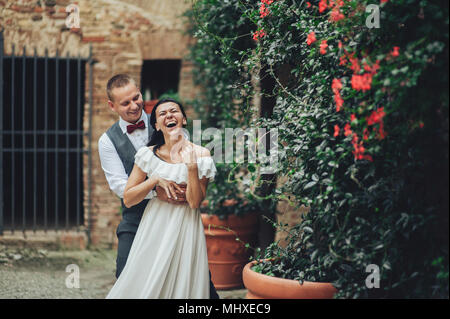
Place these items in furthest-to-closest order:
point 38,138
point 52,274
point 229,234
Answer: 1. point 38,138
2. point 52,274
3. point 229,234

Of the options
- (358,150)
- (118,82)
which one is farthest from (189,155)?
(358,150)

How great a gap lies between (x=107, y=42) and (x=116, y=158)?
4.29m

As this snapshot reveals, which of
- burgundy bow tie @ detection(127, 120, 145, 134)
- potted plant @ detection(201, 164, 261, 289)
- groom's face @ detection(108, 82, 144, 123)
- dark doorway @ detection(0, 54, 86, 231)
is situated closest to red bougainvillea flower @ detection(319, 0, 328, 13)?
groom's face @ detection(108, 82, 144, 123)

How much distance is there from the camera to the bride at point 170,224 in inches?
120

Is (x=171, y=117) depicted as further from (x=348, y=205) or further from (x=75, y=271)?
(x=75, y=271)

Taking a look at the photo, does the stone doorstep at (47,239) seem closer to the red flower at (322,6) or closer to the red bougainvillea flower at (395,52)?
the red flower at (322,6)

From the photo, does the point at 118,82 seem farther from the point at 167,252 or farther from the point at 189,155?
the point at 167,252

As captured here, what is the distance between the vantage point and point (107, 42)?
7.46 m

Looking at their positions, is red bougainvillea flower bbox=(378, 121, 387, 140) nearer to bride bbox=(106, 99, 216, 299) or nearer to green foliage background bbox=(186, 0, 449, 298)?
green foliage background bbox=(186, 0, 449, 298)

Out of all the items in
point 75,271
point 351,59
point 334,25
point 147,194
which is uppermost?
point 334,25

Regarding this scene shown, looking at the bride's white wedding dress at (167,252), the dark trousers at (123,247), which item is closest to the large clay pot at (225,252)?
the dark trousers at (123,247)

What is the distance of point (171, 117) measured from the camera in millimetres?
3133

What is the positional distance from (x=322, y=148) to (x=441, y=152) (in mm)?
636
